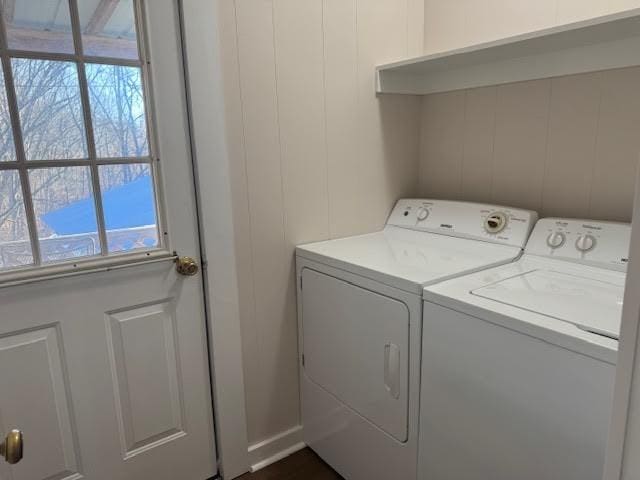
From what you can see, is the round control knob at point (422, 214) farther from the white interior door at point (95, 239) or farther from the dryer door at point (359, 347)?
the white interior door at point (95, 239)

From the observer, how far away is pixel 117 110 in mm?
1408

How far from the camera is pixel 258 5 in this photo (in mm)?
1630

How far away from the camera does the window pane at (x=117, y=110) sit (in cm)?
137

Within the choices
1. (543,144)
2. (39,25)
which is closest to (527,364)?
(543,144)

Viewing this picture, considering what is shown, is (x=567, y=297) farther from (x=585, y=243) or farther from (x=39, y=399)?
(x=39, y=399)

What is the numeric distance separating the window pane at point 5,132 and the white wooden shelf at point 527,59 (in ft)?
4.57

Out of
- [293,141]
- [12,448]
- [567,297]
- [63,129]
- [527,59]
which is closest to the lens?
[12,448]

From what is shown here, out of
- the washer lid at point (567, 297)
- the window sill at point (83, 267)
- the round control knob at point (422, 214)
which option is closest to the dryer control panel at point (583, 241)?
the washer lid at point (567, 297)

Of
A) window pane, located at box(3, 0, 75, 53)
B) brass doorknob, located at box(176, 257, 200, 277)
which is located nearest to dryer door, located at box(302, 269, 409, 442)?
brass doorknob, located at box(176, 257, 200, 277)

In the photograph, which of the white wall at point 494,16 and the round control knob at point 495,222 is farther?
the round control knob at point 495,222

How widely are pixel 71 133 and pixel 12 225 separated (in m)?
0.32

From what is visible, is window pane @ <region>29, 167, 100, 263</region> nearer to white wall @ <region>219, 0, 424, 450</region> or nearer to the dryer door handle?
white wall @ <region>219, 0, 424, 450</region>

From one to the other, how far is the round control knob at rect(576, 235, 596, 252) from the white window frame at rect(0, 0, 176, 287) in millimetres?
1410

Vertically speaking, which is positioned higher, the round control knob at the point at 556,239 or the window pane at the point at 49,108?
the window pane at the point at 49,108
